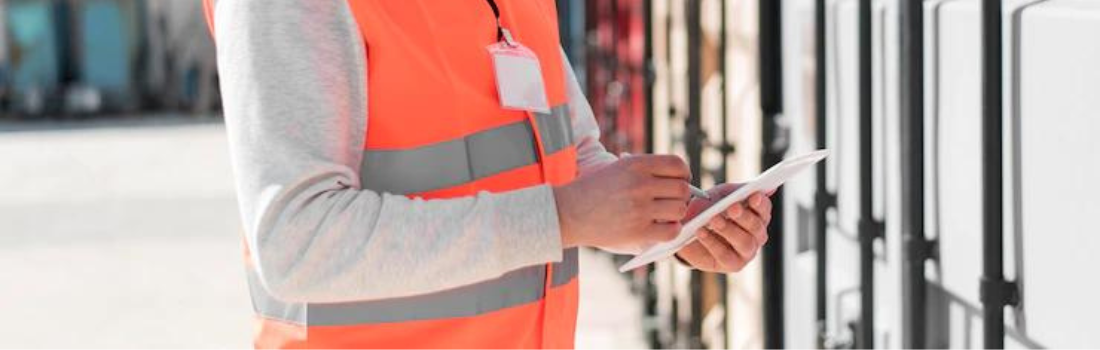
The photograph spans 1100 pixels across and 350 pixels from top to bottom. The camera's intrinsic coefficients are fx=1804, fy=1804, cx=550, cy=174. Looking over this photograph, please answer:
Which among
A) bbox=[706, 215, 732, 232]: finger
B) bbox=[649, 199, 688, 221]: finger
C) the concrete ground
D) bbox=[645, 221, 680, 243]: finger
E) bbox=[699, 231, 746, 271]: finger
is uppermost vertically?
bbox=[649, 199, 688, 221]: finger

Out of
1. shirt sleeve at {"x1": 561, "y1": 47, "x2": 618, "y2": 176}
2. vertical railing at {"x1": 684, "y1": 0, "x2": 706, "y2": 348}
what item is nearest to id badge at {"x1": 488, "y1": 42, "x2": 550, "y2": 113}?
shirt sleeve at {"x1": 561, "y1": 47, "x2": 618, "y2": 176}

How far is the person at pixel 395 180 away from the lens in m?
1.35

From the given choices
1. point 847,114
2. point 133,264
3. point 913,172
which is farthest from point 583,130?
point 133,264

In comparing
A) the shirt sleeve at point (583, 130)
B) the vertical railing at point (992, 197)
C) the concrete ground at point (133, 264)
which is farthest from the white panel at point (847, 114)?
the concrete ground at point (133, 264)

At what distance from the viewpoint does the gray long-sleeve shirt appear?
1.34 meters

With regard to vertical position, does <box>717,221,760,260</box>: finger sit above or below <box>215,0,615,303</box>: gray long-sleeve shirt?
below

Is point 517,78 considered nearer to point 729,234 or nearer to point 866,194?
point 729,234

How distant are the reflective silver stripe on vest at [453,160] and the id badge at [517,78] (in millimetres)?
19

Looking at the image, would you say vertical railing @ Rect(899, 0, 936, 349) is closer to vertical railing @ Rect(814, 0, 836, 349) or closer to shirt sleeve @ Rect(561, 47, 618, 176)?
vertical railing @ Rect(814, 0, 836, 349)

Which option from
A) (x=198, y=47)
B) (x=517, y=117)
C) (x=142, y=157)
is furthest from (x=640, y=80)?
(x=198, y=47)

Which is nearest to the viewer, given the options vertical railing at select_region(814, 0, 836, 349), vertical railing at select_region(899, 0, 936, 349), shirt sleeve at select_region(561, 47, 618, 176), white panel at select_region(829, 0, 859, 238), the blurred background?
shirt sleeve at select_region(561, 47, 618, 176)

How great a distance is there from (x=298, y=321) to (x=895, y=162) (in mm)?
1257

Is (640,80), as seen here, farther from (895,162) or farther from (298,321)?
(298,321)

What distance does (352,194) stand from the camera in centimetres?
137
